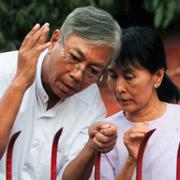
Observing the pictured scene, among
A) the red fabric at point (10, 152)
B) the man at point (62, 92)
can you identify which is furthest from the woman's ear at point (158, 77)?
the red fabric at point (10, 152)

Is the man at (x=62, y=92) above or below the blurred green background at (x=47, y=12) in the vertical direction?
above

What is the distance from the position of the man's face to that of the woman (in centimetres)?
6

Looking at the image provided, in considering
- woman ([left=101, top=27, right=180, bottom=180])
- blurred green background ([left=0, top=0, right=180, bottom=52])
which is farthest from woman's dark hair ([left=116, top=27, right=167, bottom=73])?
blurred green background ([left=0, top=0, right=180, bottom=52])

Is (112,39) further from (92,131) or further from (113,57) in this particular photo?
(92,131)

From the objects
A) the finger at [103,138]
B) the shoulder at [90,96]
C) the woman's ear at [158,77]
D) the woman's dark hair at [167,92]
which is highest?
the finger at [103,138]

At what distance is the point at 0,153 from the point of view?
3.01m

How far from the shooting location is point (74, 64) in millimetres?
3109

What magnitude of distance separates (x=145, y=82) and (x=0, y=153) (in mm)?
559

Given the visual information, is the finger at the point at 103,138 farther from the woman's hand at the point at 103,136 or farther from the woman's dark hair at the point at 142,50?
the woman's dark hair at the point at 142,50

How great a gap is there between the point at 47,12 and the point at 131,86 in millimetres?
2737

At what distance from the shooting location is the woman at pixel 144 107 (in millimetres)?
3086

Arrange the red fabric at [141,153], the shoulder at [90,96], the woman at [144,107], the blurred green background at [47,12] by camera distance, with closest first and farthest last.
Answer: the red fabric at [141,153], the woman at [144,107], the shoulder at [90,96], the blurred green background at [47,12]

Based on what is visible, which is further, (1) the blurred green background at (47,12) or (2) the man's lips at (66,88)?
(1) the blurred green background at (47,12)

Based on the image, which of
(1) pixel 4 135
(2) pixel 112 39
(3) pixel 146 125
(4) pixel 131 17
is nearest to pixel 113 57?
(2) pixel 112 39
